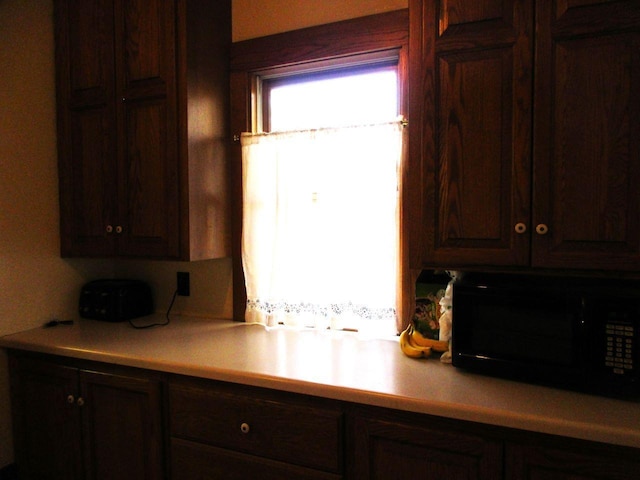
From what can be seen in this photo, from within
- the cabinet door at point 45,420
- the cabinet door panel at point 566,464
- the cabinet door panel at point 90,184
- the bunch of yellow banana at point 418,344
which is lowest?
the cabinet door at point 45,420

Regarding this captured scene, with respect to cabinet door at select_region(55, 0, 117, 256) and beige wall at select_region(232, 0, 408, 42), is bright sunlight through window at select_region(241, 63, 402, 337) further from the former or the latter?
cabinet door at select_region(55, 0, 117, 256)

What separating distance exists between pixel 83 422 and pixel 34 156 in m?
1.16

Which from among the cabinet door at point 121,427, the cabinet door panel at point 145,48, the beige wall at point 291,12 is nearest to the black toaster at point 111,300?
the cabinet door at point 121,427

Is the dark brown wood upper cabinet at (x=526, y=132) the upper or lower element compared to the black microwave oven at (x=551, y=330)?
upper

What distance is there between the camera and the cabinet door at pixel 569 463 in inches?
37.3

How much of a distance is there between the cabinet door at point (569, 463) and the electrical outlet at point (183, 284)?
160cm

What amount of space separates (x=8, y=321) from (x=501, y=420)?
6.33 feet

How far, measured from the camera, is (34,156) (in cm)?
184

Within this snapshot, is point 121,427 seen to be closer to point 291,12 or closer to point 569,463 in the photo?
point 569,463

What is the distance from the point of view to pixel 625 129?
1097 millimetres

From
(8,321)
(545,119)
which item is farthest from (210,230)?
(545,119)

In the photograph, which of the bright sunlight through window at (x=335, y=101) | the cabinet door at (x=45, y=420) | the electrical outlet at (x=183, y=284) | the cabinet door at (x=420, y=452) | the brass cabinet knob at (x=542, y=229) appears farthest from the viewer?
the electrical outlet at (x=183, y=284)

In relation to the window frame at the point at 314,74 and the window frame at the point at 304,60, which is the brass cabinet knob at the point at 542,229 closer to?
the window frame at the point at 304,60

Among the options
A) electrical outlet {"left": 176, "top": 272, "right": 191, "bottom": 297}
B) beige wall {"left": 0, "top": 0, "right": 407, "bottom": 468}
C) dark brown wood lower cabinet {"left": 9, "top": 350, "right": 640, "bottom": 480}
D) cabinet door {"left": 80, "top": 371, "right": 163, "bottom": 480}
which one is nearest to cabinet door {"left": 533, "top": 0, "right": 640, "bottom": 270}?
dark brown wood lower cabinet {"left": 9, "top": 350, "right": 640, "bottom": 480}
